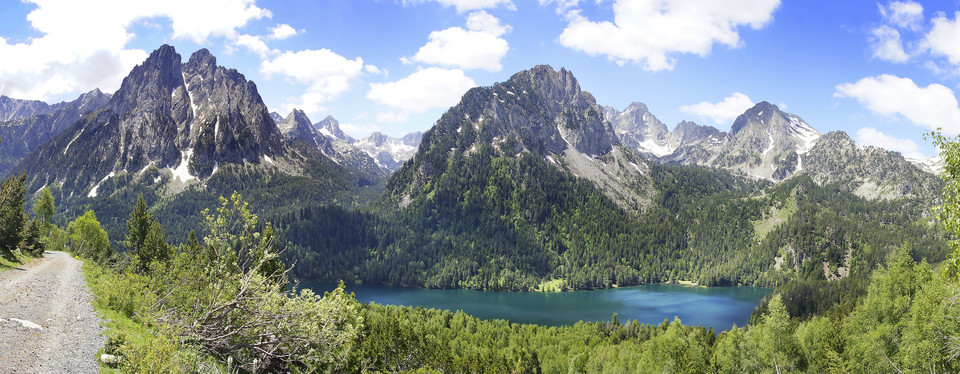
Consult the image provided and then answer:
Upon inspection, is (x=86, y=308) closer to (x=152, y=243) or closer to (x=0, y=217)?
(x=0, y=217)

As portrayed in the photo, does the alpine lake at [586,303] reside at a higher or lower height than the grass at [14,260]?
lower

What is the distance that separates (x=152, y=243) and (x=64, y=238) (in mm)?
50117

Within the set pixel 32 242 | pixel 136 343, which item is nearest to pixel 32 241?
pixel 32 242

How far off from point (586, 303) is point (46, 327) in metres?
158

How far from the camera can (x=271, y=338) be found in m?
17.2

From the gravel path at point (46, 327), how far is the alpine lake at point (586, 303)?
11212 cm

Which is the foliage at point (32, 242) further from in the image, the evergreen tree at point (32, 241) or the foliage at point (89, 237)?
the foliage at point (89, 237)

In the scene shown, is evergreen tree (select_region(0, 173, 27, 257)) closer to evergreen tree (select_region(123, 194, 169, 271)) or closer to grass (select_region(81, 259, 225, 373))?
evergreen tree (select_region(123, 194, 169, 271))

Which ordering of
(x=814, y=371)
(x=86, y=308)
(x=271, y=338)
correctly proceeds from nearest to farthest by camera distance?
(x=271, y=338)
(x=86, y=308)
(x=814, y=371)

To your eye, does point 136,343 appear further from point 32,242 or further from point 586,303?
point 586,303

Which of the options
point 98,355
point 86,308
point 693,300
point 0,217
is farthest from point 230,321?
point 693,300

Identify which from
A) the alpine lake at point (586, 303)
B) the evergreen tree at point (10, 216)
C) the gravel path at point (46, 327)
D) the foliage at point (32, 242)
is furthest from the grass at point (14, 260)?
the alpine lake at point (586, 303)

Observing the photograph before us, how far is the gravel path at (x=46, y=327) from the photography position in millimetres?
17547

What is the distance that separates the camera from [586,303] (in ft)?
540
